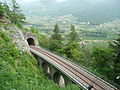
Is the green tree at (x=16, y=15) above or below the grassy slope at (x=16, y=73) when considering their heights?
above

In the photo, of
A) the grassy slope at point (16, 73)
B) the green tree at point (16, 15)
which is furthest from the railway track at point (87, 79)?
the green tree at point (16, 15)

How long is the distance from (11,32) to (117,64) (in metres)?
22.6

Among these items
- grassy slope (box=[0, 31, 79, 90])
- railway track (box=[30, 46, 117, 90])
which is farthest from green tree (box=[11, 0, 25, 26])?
railway track (box=[30, 46, 117, 90])

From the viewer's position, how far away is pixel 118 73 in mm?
28250

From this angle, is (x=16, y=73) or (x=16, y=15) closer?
(x=16, y=73)

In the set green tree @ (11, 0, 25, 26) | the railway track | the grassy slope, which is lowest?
the railway track

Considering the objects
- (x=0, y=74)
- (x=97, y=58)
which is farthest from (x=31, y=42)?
(x=0, y=74)

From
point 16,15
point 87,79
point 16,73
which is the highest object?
point 16,15

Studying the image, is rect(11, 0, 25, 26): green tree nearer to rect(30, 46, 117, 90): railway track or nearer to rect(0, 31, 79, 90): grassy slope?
rect(0, 31, 79, 90): grassy slope

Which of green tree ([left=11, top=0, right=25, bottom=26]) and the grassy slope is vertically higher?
green tree ([left=11, top=0, right=25, bottom=26])

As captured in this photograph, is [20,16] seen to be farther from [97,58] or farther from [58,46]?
[97,58]

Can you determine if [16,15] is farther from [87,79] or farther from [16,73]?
[16,73]

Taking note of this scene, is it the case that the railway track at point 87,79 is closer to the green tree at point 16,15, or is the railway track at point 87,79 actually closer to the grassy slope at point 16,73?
the grassy slope at point 16,73

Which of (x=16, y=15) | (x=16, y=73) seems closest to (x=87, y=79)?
(x=16, y=73)
